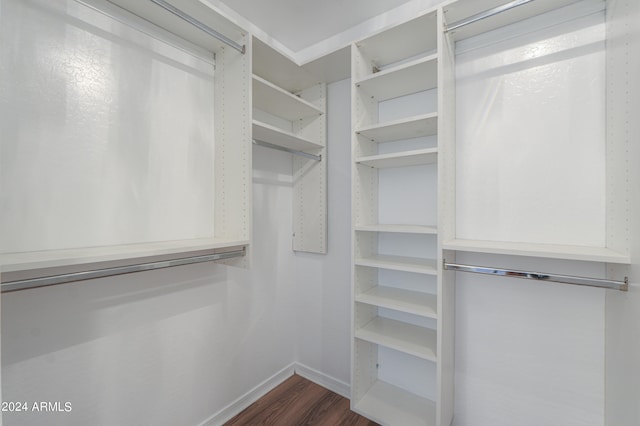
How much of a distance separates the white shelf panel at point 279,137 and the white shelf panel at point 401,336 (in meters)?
1.29

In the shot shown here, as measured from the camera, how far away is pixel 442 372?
146cm

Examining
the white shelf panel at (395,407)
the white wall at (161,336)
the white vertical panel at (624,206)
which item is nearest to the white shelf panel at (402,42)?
the white vertical panel at (624,206)

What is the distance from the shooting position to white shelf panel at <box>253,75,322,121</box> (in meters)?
1.77

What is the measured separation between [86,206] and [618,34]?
7.93 feet

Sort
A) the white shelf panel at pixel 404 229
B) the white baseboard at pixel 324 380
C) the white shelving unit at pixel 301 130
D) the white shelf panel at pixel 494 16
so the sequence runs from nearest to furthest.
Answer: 1. the white shelf panel at pixel 494 16
2. the white shelf panel at pixel 404 229
3. the white shelving unit at pixel 301 130
4. the white baseboard at pixel 324 380

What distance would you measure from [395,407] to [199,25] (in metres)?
2.35

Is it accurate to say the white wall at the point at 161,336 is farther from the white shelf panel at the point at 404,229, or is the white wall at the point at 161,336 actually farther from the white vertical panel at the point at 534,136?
the white vertical panel at the point at 534,136

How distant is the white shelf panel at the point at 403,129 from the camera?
59.7 inches

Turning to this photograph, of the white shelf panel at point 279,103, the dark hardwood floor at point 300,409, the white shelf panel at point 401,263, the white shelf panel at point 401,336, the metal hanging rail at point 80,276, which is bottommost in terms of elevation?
the dark hardwood floor at point 300,409

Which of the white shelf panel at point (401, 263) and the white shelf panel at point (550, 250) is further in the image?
the white shelf panel at point (401, 263)

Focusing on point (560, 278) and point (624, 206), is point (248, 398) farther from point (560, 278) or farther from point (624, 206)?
point (624, 206)

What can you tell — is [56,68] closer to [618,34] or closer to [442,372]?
[442,372]

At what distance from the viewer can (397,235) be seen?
6.26ft

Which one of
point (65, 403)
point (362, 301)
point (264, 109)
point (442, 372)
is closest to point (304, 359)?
point (362, 301)
